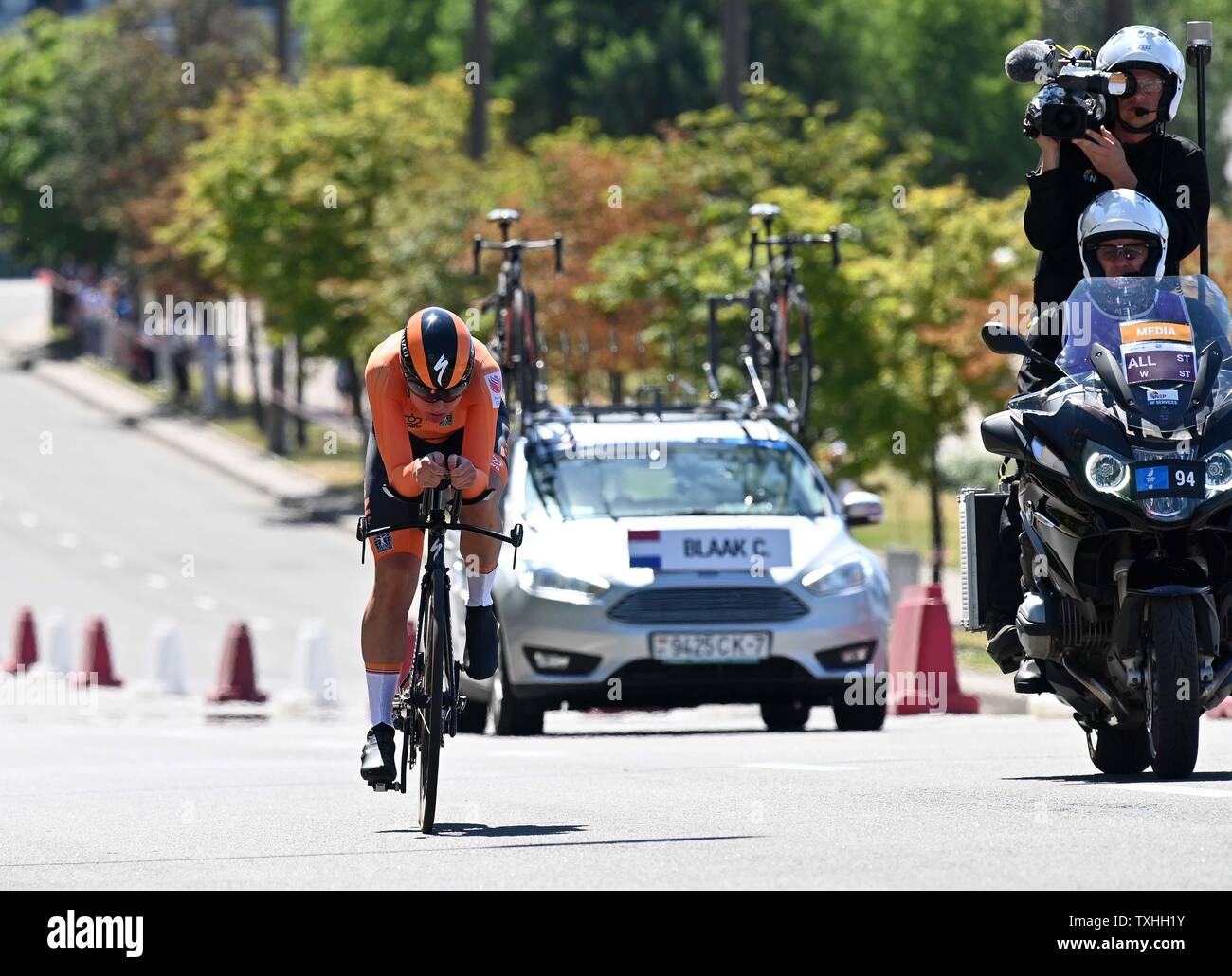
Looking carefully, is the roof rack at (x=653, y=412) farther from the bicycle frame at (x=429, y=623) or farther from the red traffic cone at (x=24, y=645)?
the red traffic cone at (x=24, y=645)

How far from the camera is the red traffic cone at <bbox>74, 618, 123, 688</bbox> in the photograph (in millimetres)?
25078

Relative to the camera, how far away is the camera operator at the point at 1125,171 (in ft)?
36.1

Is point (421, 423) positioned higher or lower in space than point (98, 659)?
higher

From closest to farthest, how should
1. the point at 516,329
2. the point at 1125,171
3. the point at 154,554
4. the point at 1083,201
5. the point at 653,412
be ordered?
the point at 1125,171, the point at 1083,201, the point at 653,412, the point at 516,329, the point at 154,554

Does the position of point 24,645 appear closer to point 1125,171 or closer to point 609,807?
point 609,807

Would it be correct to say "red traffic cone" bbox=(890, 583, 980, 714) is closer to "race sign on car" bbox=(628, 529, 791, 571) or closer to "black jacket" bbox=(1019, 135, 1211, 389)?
"race sign on car" bbox=(628, 529, 791, 571)

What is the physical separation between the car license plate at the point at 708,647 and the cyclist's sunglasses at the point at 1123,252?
16.5 ft

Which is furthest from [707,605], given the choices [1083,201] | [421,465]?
[421,465]

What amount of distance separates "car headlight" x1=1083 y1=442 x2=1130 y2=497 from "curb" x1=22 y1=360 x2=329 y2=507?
3540cm

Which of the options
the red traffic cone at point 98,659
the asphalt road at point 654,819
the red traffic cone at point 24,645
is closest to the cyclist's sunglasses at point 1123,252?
the asphalt road at point 654,819

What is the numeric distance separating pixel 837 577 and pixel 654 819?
6.04 metres

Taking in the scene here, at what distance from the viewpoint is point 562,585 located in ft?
50.7

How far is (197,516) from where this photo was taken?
43.0 meters

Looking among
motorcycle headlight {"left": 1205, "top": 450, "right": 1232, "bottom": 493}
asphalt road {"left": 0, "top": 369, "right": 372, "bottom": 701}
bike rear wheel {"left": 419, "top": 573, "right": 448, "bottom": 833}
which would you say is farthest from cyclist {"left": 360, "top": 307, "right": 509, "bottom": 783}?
asphalt road {"left": 0, "top": 369, "right": 372, "bottom": 701}
